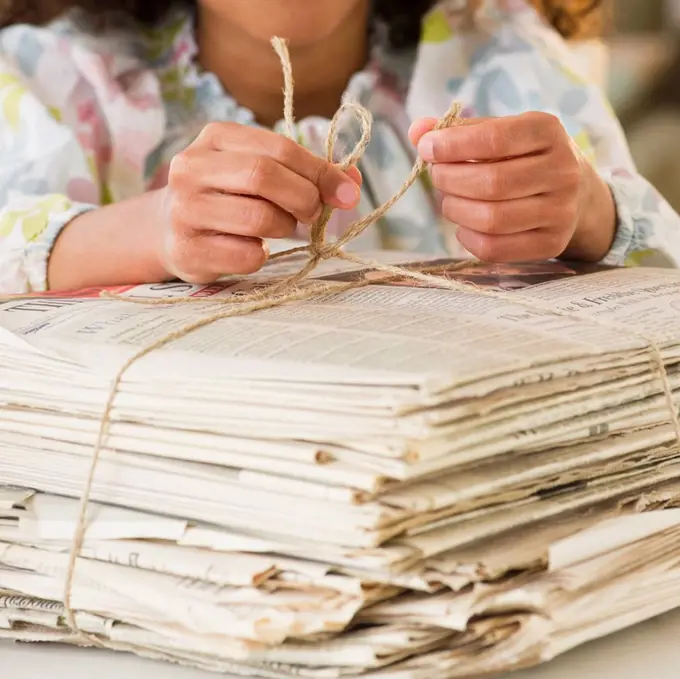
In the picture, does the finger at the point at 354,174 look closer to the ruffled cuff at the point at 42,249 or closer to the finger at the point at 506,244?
the finger at the point at 506,244

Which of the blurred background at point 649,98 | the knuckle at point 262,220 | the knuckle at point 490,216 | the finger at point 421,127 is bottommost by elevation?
the knuckle at point 262,220

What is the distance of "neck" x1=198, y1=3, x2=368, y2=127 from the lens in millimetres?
867

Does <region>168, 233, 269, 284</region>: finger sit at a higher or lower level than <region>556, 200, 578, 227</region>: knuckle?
lower

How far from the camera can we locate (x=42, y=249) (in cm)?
63

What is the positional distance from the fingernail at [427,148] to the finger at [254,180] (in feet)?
0.13

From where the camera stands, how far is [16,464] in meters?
0.42

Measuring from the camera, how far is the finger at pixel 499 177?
498mm

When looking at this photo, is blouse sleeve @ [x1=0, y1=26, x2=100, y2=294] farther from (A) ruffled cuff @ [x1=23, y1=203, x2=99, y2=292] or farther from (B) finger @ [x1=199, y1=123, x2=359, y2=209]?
(B) finger @ [x1=199, y1=123, x2=359, y2=209]

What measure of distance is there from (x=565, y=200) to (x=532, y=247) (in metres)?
0.03

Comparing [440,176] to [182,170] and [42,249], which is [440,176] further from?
[42,249]

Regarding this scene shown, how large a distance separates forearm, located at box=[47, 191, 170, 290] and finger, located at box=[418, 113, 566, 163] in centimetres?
16

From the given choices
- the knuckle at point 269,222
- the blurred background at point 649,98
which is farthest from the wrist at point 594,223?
the blurred background at point 649,98

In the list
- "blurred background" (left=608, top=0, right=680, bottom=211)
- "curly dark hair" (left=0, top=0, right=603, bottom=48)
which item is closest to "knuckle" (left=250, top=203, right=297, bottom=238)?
"curly dark hair" (left=0, top=0, right=603, bottom=48)

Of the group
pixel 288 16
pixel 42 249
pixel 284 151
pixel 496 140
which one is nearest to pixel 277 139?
pixel 284 151
